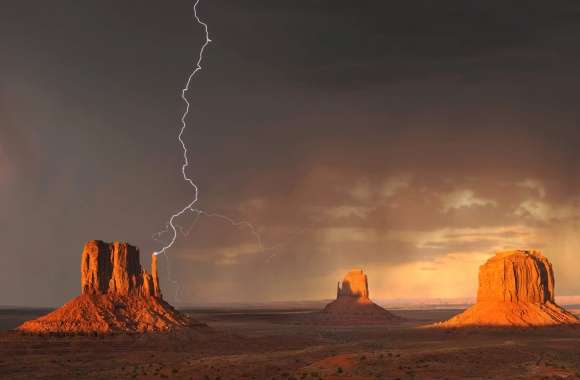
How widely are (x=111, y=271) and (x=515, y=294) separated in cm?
7714

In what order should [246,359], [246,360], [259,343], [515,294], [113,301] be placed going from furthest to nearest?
1. [515,294]
2. [259,343]
3. [113,301]
4. [246,359]
5. [246,360]

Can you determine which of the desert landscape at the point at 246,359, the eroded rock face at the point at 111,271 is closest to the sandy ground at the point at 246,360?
the desert landscape at the point at 246,359

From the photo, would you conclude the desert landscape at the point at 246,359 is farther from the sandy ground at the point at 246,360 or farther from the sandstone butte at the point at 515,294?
the sandstone butte at the point at 515,294

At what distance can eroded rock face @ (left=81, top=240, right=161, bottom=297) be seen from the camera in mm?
110500

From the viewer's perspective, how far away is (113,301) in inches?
4331

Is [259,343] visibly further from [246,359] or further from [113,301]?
[246,359]

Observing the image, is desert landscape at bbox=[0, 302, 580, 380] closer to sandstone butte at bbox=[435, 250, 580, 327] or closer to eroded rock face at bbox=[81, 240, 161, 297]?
eroded rock face at bbox=[81, 240, 161, 297]

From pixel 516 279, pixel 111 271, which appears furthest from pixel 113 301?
pixel 516 279

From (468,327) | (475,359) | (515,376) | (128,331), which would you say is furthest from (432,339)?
(515,376)

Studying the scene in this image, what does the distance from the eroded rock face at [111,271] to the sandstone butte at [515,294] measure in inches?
2528

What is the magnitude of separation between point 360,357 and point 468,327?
62.4 metres

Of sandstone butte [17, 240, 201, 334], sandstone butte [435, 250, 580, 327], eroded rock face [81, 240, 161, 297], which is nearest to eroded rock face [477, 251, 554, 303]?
sandstone butte [435, 250, 580, 327]

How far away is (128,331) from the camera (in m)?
103

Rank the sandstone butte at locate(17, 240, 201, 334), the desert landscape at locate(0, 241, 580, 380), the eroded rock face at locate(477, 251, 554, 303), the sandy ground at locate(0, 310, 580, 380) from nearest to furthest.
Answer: the sandy ground at locate(0, 310, 580, 380) → the desert landscape at locate(0, 241, 580, 380) → the sandstone butte at locate(17, 240, 201, 334) → the eroded rock face at locate(477, 251, 554, 303)
